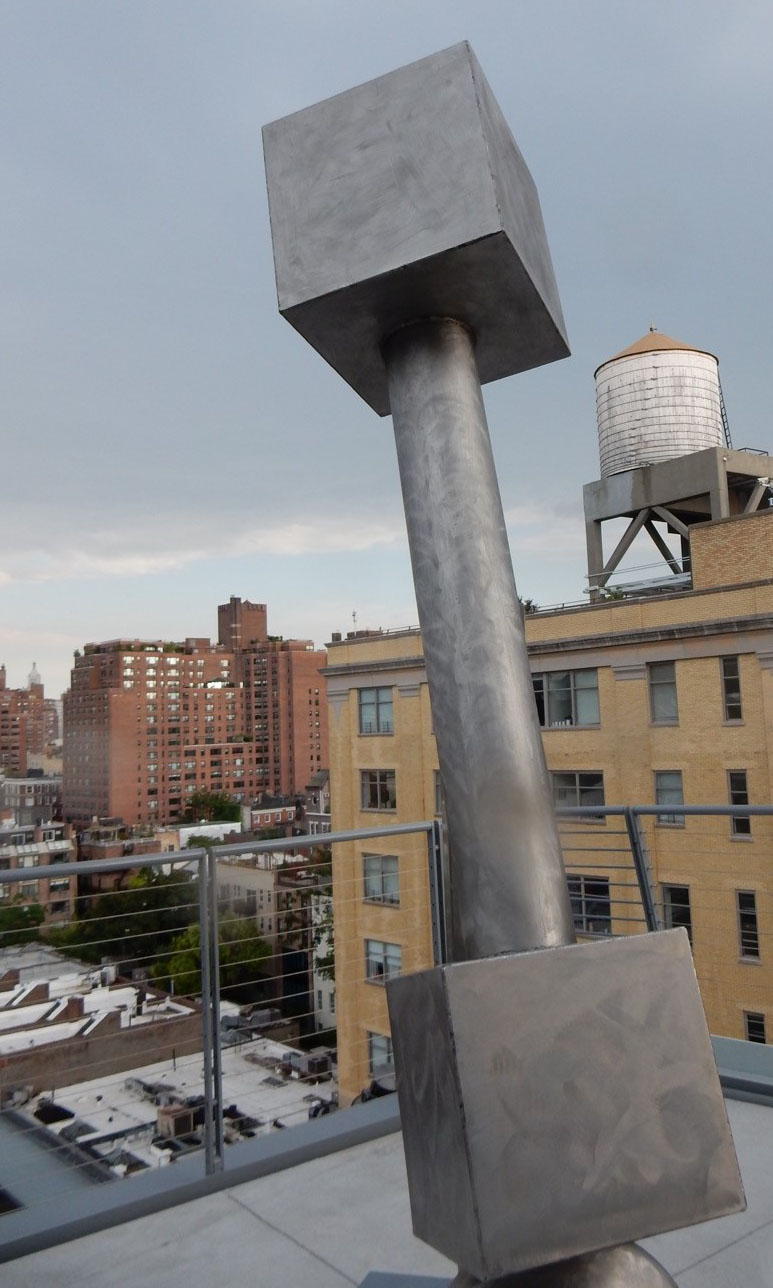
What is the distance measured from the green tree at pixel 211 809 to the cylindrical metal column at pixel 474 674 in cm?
9855

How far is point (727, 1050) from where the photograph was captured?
3.85m

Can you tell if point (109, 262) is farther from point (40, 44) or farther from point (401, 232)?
point (401, 232)

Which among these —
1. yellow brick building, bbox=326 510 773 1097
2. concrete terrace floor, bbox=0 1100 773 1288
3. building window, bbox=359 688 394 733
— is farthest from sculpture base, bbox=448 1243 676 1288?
building window, bbox=359 688 394 733

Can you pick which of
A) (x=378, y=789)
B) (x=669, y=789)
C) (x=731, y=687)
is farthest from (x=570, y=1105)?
(x=378, y=789)

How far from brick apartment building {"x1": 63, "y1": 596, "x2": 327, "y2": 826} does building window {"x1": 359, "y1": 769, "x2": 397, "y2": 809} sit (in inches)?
2675

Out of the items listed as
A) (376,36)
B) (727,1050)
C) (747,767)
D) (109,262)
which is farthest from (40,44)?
(747,767)

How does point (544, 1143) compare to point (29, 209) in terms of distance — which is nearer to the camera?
point (544, 1143)

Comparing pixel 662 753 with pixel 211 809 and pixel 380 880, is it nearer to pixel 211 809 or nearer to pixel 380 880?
pixel 380 880

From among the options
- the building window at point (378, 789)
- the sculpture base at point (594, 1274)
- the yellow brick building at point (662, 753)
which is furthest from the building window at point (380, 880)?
the sculpture base at point (594, 1274)

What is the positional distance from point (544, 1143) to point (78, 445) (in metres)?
46.8

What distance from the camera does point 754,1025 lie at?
76.6ft

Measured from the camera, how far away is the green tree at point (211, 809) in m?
99.4

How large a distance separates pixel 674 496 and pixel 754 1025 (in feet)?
47.3

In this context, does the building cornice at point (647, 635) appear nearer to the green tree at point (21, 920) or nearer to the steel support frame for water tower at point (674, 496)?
the steel support frame for water tower at point (674, 496)
